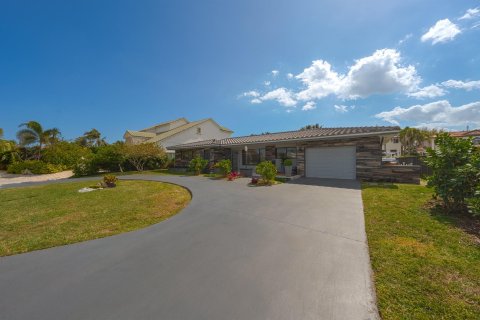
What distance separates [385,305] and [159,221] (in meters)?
4.92

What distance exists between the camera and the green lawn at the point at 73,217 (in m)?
4.34

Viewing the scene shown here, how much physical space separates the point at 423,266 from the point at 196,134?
91.4 feet

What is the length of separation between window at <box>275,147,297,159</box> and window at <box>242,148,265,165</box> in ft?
4.73

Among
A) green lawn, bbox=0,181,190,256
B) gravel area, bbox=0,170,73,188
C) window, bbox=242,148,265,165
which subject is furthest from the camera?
window, bbox=242,148,265,165

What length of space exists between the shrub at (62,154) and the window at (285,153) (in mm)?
22552

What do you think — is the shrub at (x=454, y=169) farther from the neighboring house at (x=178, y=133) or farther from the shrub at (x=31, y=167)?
the shrub at (x=31, y=167)

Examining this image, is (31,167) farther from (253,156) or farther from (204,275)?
(204,275)

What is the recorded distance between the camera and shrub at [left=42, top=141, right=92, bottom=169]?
22453 millimetres

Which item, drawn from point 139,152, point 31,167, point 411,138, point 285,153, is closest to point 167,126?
point 139,152

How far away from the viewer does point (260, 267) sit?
297 centimetres

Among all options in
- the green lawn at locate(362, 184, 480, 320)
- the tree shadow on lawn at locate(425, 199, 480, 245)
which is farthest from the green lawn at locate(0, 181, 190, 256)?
the tree shadow on lawn at locate(425, 199, 480, 245)

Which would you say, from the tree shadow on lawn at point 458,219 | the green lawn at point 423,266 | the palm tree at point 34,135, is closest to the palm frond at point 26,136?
the palm tree at point 34,135

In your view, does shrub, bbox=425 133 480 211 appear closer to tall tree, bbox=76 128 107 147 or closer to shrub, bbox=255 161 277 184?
shrub, bbox=255 161 277 184

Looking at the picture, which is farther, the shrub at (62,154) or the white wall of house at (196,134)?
the white wall of house at (196,134)
